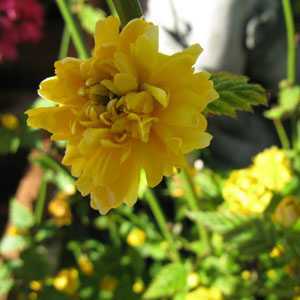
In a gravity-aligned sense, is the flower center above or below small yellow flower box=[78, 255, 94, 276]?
above

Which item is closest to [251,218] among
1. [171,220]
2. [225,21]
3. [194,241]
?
[194,241]

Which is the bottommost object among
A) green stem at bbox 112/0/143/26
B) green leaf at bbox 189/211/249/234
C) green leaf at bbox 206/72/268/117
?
green leaf at bbox 189/211/249/234

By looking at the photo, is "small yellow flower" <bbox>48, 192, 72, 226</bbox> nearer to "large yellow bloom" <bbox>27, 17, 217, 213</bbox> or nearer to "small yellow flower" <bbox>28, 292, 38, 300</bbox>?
"small yellow flower" <bbox>28, 292, 38, 300</bbox>

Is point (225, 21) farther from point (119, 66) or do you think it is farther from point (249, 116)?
point (119, 66)

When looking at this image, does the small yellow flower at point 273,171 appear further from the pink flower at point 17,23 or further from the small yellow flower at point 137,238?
the pink flower at point 17,23

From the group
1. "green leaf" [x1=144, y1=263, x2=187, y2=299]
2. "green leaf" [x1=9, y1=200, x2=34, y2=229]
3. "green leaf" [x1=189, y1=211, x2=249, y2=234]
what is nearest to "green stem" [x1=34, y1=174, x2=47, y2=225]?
"green leaf" [x1=9, y1=200, x2=34, y2=229]

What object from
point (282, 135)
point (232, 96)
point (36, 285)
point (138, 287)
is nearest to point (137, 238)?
point (138, 287)

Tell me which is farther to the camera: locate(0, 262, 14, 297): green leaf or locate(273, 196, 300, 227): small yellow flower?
locate(0, 262, 14, 297): green leaf
